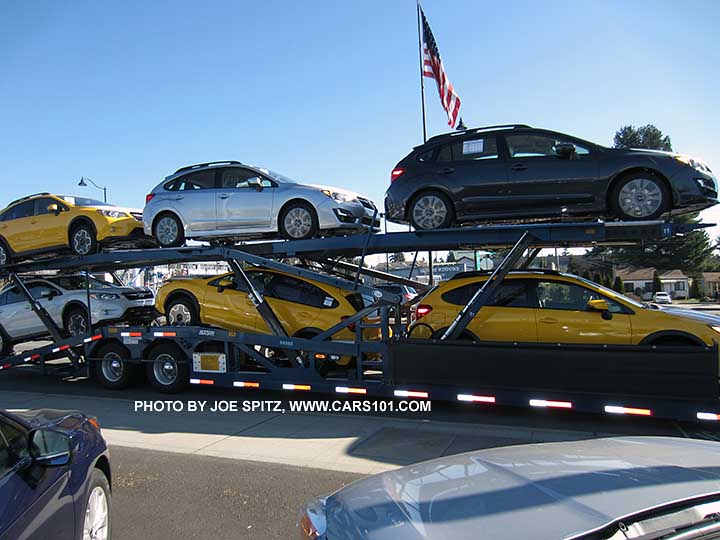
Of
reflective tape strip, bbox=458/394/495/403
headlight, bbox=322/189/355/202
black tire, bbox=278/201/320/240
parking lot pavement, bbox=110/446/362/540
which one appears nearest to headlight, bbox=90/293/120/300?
black tire, bbox=278/201/320/240

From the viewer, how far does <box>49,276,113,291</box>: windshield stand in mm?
11038

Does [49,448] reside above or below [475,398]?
above

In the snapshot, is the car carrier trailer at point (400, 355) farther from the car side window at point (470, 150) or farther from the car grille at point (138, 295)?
the car side window at point (470, 150)

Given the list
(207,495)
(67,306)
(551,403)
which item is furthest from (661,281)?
(207,495)

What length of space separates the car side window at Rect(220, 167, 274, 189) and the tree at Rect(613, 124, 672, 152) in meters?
54.6

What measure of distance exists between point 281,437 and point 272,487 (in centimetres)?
169

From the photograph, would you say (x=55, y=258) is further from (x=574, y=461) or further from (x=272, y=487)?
(x=574, y=461)

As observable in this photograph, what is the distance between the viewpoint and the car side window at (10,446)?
2652 mm

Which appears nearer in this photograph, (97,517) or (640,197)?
(97,517)

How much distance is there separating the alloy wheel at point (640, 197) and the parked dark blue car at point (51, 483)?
6.59 meters

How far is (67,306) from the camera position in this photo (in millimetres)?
10875

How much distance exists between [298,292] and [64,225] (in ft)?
15.8

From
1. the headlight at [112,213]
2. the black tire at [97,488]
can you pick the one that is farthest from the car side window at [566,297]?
the headlight at [112,213]

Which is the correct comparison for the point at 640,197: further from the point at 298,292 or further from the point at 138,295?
the point at 138,295
